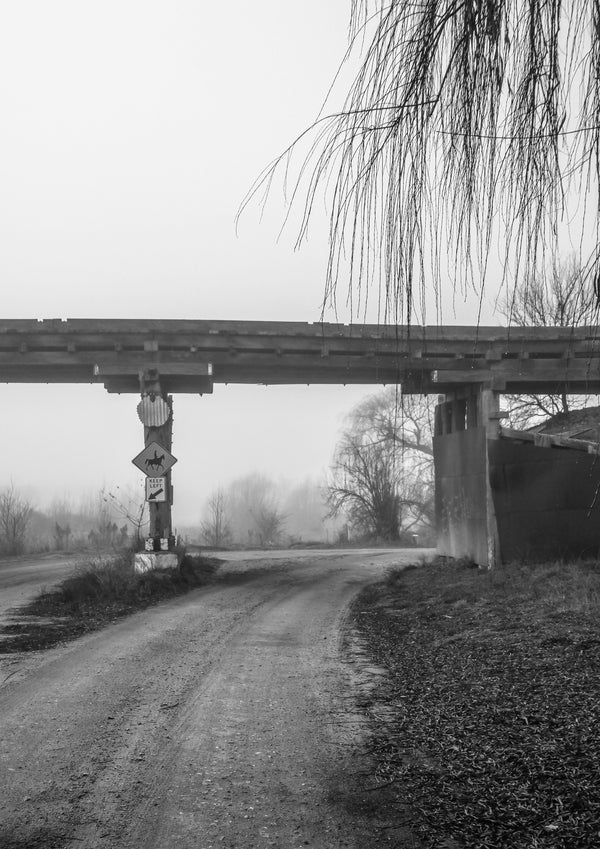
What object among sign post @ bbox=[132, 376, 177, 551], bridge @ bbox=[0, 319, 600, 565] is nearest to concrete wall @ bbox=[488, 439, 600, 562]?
bridge @ bbox=[0, 319, 600, 565]

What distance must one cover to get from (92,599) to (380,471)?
24178mm

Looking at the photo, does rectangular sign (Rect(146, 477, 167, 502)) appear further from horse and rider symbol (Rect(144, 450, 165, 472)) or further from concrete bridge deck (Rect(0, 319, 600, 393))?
concrete bridge deck (Rect(0, 319, 600, 393))

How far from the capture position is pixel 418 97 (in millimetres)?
2352

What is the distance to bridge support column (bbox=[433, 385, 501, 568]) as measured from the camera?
47.6 feet

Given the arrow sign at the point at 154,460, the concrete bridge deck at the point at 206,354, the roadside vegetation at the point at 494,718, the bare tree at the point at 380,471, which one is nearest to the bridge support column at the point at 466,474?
the concrete bridge deck at the point at 206,354

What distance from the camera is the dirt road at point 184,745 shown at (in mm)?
3326

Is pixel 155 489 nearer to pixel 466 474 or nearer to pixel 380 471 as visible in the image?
pixel 466 474

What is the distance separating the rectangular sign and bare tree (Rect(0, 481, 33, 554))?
13.2m

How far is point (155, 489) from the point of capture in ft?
49.5

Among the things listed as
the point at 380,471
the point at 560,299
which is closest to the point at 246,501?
the point at 380,471

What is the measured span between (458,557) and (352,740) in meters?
12.3

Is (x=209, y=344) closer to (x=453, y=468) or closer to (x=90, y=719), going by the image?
(x=453, y=468)

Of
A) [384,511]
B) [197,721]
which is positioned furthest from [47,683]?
[384,511]

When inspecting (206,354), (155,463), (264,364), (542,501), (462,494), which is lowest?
(542,501)
